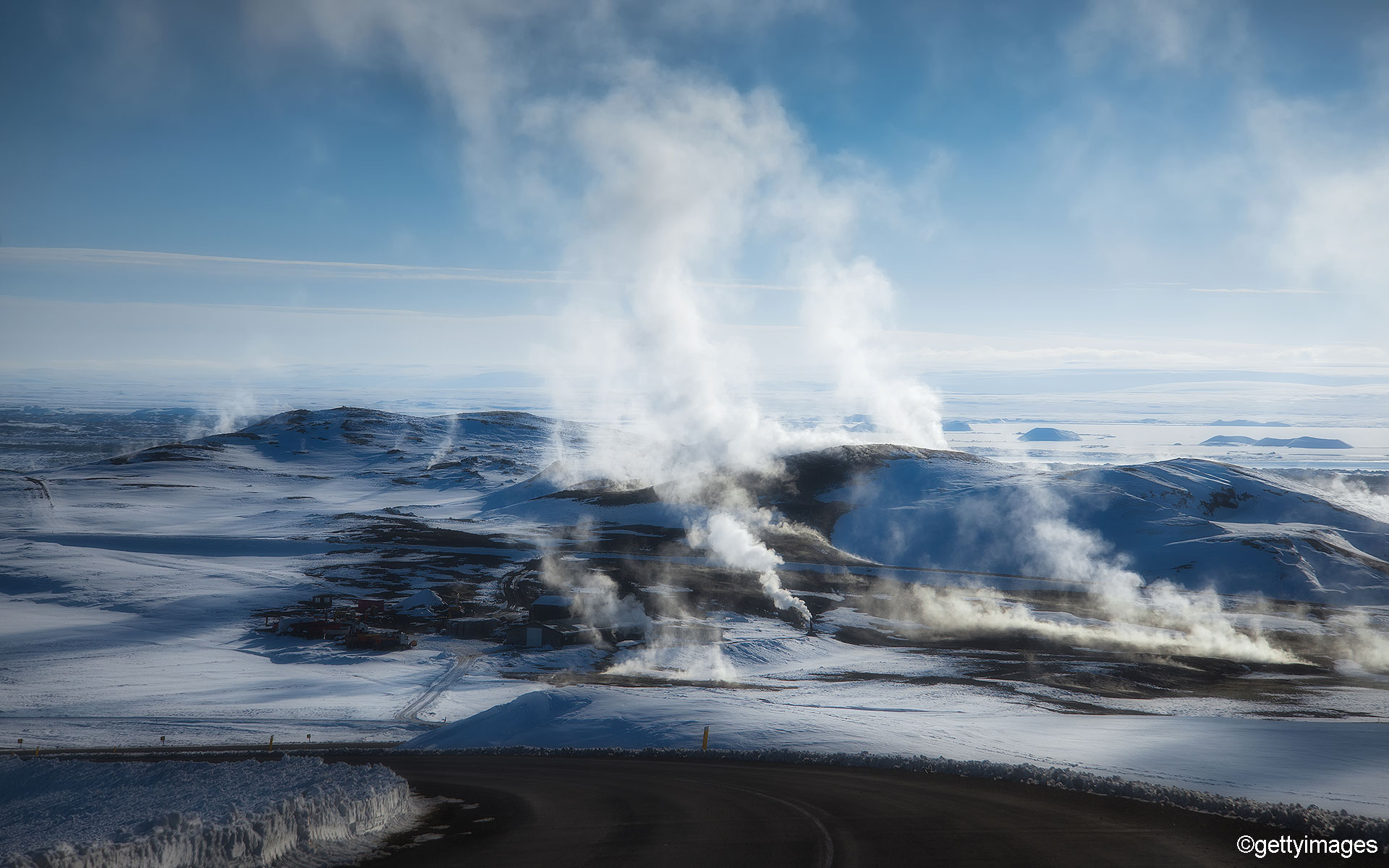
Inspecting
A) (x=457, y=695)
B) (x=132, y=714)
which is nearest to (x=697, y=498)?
(x=457, y=695)

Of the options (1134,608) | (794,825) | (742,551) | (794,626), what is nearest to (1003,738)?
(794,825)

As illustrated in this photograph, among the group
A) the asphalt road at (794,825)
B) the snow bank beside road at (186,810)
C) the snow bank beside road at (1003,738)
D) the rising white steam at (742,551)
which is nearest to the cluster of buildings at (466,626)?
the rising white steam at (742,551)

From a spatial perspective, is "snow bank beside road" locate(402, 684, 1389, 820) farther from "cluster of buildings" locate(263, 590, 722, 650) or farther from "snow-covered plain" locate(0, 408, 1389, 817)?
"cluster of buildings" locate(263, 590, 722, 650)

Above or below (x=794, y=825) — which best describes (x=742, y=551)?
below

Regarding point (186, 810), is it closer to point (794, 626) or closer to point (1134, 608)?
point (794, 626)

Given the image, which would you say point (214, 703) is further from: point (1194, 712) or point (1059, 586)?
point (1059, 586)

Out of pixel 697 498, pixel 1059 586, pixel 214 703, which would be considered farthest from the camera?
pixel 697 498
